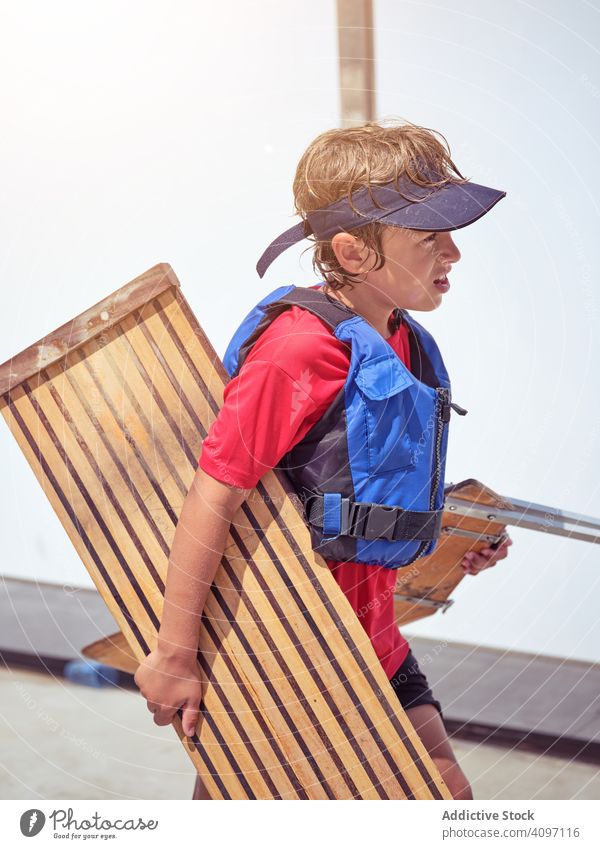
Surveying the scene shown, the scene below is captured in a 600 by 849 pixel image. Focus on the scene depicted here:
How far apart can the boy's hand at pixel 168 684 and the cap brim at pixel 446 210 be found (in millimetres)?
517

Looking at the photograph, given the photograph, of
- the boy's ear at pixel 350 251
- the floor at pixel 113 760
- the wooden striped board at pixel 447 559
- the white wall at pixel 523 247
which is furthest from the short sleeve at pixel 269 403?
the floor at pixel 113 760

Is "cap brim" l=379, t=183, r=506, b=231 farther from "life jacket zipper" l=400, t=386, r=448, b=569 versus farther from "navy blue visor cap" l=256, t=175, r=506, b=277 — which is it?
"life jacket zipper" l=400, t=386, r=448, b=569

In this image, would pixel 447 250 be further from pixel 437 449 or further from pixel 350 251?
pixel 437 449

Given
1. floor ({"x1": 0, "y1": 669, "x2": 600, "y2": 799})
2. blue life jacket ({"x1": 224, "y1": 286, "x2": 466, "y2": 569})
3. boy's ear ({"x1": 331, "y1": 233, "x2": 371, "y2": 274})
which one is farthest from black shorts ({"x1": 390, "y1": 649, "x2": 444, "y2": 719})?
floor ({"x1": 0, "y1": 669, "x2": 600, "y2": 799})

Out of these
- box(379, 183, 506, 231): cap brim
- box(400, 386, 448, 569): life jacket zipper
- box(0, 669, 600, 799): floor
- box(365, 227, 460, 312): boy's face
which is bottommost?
box(0, 669, 600, 799): floor

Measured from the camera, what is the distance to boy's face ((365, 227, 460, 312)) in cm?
114

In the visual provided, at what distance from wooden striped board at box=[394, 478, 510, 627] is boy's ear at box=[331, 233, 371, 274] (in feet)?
1.06

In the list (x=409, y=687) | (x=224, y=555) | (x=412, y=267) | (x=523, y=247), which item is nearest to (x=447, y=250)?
(x=412, y=267)

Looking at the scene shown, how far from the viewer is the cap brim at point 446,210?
43.5 inches

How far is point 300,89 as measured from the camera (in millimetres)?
1596

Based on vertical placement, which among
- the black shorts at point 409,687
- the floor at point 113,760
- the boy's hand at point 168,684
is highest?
the boy's hand at point 168,684

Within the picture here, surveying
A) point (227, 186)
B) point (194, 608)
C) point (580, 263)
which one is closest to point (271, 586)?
point (194, 608)

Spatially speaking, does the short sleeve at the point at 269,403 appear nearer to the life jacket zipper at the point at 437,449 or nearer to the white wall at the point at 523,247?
the life jacket zipper at the point at 437,449

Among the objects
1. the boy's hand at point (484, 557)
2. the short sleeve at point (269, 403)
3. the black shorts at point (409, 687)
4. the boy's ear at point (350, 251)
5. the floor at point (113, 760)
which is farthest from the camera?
the floor at point (113, 760)
